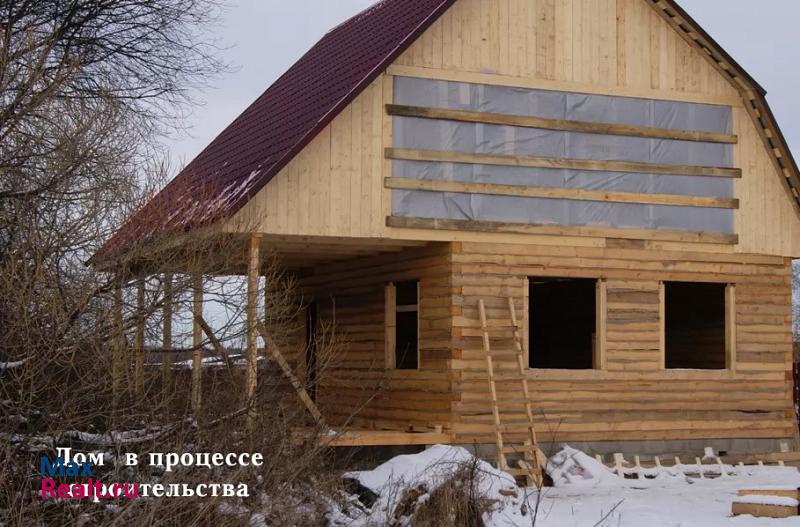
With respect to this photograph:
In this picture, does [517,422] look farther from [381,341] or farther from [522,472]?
[381,341]

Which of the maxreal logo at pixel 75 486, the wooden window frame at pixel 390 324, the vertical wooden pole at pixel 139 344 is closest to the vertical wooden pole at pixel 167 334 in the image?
the vertical wooden pole at pixel 139 344

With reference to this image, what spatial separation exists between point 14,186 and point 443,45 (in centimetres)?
759

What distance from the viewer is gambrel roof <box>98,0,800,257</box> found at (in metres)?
15.5

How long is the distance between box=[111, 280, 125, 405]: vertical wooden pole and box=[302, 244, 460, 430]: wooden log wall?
533 cm

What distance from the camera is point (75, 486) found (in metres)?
10.9

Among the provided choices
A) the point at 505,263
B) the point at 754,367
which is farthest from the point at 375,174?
the point at 754,367

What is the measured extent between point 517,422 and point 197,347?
264 inches

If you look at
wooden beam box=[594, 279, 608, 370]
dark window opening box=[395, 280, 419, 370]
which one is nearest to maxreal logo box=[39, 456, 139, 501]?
dark window opening box=[395, 280, 419, 370]

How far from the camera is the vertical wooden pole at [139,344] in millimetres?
11406

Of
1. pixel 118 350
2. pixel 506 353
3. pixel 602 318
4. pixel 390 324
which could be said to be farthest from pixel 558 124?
pixel 118 350

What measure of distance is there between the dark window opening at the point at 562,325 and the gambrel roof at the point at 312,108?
233 inches

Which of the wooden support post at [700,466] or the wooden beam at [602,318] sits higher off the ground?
the wooden beam at [602,318]

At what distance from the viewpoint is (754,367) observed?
64.5 ft

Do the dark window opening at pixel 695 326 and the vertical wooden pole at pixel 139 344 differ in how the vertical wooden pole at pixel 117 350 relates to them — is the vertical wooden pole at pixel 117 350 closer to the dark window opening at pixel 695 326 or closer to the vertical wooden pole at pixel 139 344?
the vertical wooden pole at pixel 139 344
